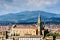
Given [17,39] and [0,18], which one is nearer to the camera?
[17,39]

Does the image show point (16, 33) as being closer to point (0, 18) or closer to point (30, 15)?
point (0, 18)

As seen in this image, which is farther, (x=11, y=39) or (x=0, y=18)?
(x=0, y=18)

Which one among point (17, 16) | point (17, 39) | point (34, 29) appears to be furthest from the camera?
point (17, 16)

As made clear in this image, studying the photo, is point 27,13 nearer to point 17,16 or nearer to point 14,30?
point 17,16

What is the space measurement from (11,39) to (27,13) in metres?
79.2

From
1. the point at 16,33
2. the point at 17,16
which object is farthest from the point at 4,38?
the point at 17,16

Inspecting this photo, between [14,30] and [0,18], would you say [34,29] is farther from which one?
[0,18]

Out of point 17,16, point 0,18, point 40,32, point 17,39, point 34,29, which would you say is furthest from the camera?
→ point 17,16

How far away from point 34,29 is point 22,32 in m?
1.33

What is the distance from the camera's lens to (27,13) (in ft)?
324

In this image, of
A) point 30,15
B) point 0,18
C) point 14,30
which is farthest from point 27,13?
point 14,30

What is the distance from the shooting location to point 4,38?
2061 centimetres

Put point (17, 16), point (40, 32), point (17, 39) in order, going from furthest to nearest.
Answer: point (17, 16)
point (40, 32)
point (17, 39)

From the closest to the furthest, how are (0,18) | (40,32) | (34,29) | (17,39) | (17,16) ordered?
(17,39) < (40,32) < (34,29) < (0,18) < (17,16)
